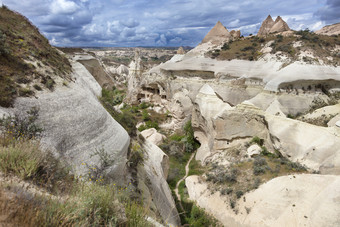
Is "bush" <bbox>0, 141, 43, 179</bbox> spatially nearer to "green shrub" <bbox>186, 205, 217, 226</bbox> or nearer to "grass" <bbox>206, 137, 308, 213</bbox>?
"green shrub" <bbox>186, 205, 217, 226</bbox>

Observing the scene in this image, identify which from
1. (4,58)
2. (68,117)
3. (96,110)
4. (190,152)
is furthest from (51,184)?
(190,152)

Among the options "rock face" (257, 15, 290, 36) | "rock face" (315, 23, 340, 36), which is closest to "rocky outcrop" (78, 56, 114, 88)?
"rock face" (257, 15, 290, 36)

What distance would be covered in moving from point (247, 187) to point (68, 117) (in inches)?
375

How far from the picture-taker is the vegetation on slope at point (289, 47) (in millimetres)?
19719

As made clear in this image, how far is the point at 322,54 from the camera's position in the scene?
64.4 feet

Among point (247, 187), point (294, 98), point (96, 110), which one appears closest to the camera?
point (96, 110)

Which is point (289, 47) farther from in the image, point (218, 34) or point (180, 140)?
point (180, 140)

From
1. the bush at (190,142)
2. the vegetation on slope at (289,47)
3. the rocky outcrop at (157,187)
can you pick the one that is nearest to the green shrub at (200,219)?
the rocky outcrop at (157,187)

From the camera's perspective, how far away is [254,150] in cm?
1351

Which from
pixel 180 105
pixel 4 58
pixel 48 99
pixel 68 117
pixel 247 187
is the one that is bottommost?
pixel 247 187

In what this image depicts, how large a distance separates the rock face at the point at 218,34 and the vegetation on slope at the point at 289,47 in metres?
2.91

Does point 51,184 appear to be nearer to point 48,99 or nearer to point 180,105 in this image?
point 48,99

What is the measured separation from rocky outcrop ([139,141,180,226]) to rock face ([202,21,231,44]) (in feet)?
85.4

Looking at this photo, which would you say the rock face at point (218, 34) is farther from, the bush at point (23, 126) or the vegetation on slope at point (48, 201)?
the vegetation on slope at point (48, 201)
